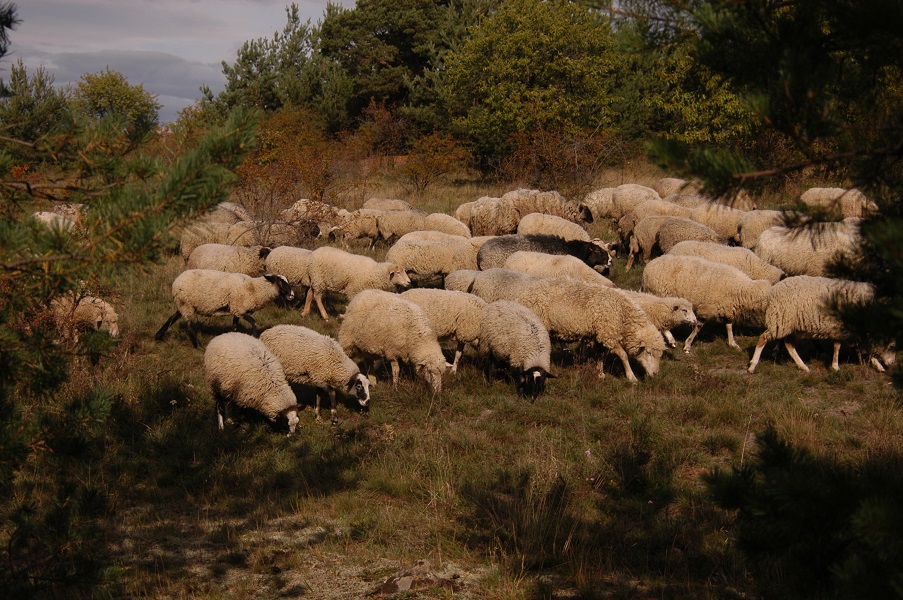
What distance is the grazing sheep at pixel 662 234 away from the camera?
1644 centimetres

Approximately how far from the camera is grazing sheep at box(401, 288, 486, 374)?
441 inches

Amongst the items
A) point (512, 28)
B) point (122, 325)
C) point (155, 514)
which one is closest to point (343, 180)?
point (512, 28)

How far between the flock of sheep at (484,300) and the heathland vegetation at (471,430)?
460 millimetres

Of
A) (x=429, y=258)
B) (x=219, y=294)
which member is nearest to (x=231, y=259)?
(x=219, y=294)

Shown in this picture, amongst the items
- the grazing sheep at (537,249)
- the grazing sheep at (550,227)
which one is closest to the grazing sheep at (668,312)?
the grazing sheep at (537,249)

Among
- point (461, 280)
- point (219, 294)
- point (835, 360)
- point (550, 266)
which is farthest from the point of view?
point (550, 266)

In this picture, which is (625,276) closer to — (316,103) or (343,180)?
(343,180)

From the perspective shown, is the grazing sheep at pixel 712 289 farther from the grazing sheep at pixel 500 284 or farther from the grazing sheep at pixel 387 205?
the grazing sheep at pixel 387 205

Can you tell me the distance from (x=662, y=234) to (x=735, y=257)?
2971 millimetres

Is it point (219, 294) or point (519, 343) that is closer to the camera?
point (519, 343)

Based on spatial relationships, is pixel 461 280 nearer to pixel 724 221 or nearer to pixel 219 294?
pixel 219 294

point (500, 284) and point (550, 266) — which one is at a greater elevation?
point (550, 266)

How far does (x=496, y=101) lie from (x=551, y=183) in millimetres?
9667

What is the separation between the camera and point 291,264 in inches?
Answer: 567
